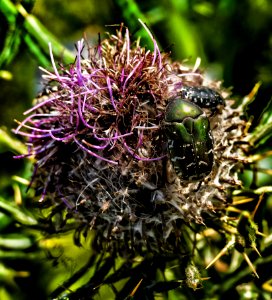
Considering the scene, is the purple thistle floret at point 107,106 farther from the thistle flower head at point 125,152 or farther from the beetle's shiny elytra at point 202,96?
the beetle's shiny elytra at point 202,96

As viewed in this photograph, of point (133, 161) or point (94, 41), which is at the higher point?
point (94, 41)

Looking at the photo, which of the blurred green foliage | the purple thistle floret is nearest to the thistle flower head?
the purple thistle floret

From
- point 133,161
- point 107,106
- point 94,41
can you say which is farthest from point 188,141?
point 94,41

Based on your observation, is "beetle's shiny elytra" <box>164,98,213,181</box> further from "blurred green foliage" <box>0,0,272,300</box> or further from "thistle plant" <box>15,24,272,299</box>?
"blurred green foliage" <box>0,0,272,300</box>

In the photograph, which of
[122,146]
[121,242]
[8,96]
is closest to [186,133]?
[122,146]

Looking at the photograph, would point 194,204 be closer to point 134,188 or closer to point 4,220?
point 134,188

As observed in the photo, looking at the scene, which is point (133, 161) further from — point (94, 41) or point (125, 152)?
point (94, 41)
